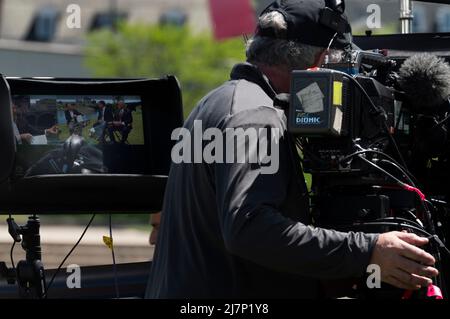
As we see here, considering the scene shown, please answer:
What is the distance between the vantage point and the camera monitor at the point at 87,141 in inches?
146

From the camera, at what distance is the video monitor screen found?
3.72 metres

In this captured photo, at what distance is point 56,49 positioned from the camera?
3034 cm

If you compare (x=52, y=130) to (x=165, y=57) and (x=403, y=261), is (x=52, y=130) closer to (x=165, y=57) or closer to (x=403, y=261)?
(x=403, y=261)

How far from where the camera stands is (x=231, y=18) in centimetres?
379

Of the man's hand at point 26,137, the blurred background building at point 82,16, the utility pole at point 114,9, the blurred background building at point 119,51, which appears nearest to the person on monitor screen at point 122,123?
the man's hand at point 26,137

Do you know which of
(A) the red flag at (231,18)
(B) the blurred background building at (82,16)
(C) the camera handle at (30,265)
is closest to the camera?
(A) the red flag at (231,18)

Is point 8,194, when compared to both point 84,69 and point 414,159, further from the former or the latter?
point 84,69
